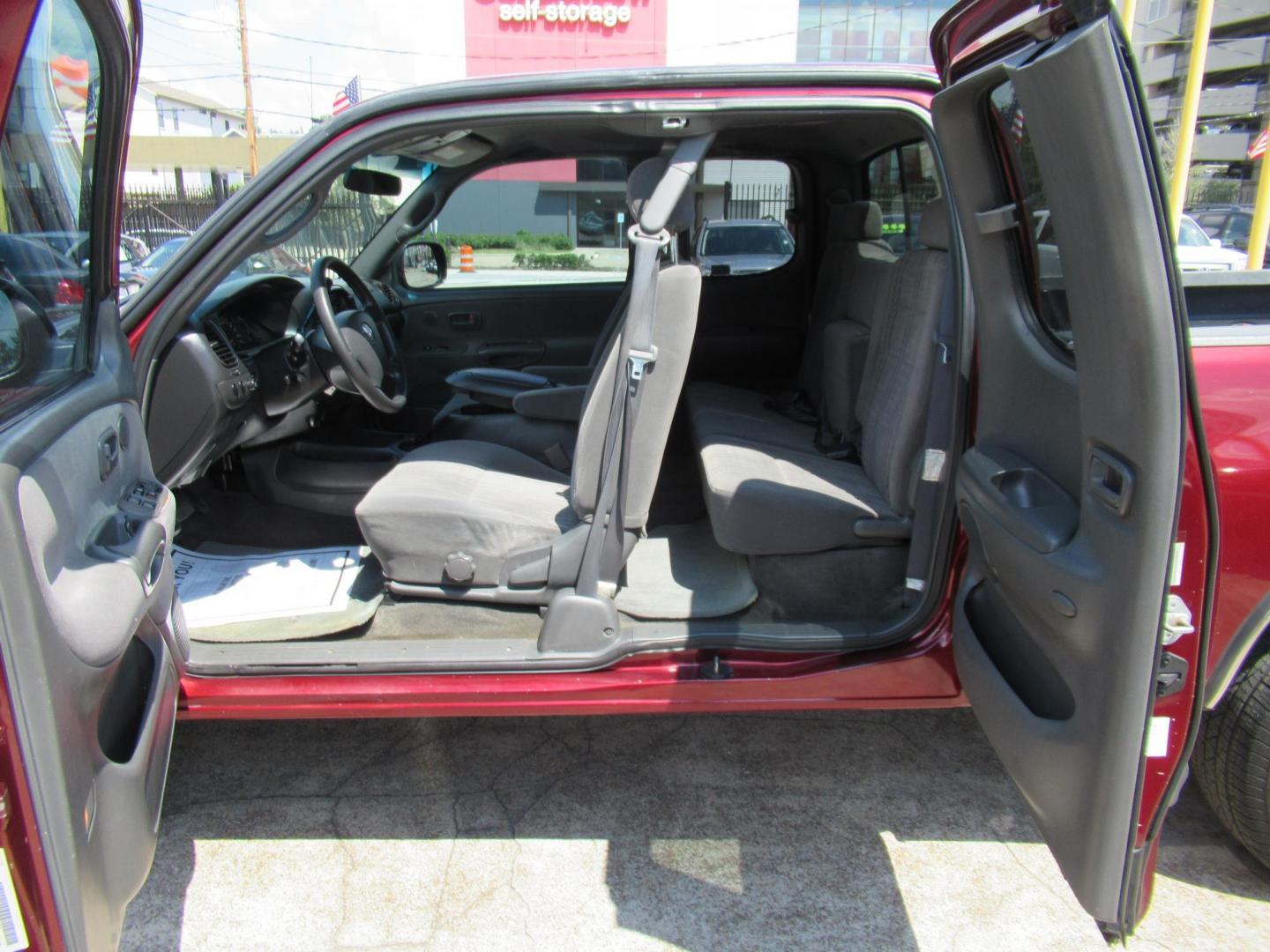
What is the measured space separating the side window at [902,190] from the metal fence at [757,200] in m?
0.65

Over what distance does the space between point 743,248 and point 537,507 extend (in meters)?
2.34

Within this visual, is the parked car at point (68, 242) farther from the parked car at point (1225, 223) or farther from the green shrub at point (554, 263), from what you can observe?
the parked car at point (1225, 223)

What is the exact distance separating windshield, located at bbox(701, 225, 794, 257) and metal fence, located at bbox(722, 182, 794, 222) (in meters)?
0.06

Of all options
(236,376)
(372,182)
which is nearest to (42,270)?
(236,376)

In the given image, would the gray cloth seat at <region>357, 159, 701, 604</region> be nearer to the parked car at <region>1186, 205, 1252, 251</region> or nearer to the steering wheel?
the steering wheel

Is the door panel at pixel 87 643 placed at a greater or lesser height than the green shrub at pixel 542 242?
lesser

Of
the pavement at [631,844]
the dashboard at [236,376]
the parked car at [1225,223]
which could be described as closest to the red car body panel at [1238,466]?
the pavement at [631,844]

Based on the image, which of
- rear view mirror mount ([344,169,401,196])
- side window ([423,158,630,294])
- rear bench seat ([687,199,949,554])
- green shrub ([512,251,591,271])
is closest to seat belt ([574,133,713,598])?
rear bench seat ([687,199,949,554])

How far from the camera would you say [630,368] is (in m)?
2.00

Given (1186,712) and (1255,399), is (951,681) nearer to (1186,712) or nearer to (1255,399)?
(1186,712)

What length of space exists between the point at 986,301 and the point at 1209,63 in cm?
302

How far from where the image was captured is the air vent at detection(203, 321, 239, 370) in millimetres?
2348

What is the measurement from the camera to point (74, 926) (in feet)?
3.93

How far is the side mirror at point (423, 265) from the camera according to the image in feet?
12.8
